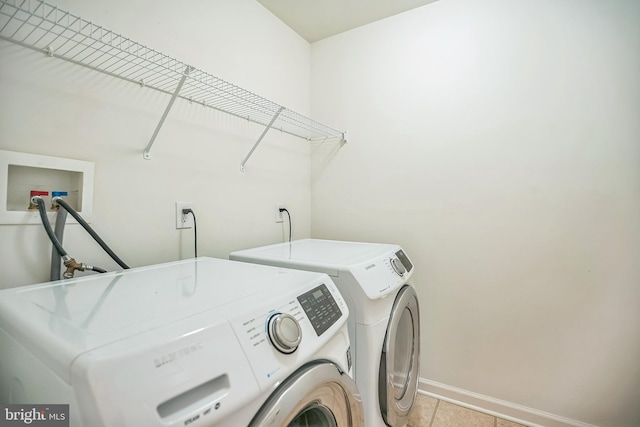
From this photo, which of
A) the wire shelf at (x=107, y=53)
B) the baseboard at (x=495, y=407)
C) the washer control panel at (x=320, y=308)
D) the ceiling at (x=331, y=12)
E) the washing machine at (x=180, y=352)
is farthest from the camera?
the ceiling at (x=331, y=12)

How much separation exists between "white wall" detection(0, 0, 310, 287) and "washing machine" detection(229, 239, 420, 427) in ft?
1.16

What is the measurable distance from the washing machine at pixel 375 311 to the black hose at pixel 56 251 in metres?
0.64

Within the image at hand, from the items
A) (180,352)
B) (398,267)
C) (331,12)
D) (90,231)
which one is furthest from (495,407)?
(331,12)

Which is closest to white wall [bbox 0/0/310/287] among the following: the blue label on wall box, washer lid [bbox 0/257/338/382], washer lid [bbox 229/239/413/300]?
washer lid [bbox 0/257/338/382]

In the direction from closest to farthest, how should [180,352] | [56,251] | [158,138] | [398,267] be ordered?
[180,352] < [56,251] < [158,138] < [398,267]

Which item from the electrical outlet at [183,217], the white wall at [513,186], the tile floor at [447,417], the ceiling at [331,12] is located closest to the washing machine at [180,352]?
the electrical outlet at [183,217]

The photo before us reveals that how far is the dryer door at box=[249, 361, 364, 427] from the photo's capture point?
0.58 metres

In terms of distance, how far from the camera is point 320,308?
0.84 meters

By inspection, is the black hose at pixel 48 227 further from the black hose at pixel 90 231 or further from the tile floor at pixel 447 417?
the tile floor at pixel 447 417

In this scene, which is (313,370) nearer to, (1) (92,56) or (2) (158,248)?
(2) (158,248)

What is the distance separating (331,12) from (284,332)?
2.02 meters

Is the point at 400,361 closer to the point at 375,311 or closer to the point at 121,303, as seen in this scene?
the point at 375,311

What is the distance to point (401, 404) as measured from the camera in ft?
4.39

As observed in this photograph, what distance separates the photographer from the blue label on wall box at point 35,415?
0.46m
